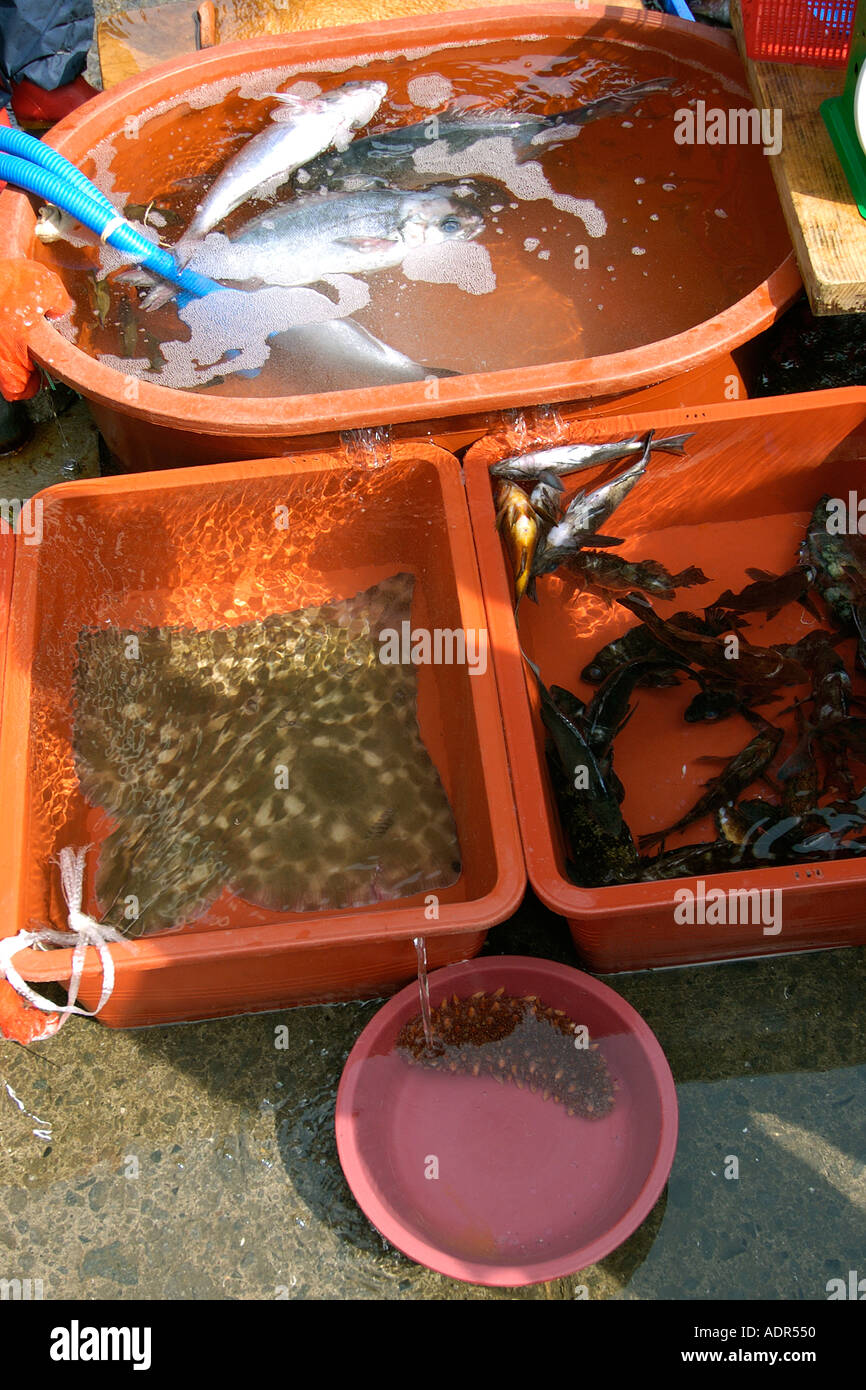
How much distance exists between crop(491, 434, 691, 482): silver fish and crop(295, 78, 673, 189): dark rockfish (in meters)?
1.92

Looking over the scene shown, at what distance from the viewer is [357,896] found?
2545mm

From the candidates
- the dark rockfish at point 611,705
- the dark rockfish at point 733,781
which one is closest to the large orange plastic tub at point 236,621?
the dark rockfish at point 611,705

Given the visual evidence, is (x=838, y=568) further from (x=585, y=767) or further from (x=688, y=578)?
(x=585, y=767)

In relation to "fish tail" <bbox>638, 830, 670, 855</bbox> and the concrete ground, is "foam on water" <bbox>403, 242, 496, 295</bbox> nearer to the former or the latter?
"fish tail" <bbox>638, 830, 670, 855</bbox>

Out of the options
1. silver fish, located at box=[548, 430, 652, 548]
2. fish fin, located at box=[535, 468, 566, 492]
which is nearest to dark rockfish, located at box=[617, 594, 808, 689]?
silver fish, located at box=[548, 430, 652, 548]

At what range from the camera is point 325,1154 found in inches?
99.1

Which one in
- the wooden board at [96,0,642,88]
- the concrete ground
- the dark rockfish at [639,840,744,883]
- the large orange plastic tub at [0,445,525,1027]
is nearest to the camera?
the large orange plastic tub at [0,445,525,1027]

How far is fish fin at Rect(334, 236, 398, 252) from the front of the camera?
3.88 metres

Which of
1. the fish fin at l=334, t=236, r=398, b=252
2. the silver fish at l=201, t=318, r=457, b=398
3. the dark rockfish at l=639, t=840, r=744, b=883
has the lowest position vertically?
the dark rockfish at l=639, t=840, r=744, b=883

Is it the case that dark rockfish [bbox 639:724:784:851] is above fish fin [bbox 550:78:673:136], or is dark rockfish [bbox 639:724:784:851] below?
below

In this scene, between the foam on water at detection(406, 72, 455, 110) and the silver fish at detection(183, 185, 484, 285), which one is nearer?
the silver fish at detection(183, 185, 484, 285)

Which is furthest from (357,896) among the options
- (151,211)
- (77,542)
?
(151,211)
